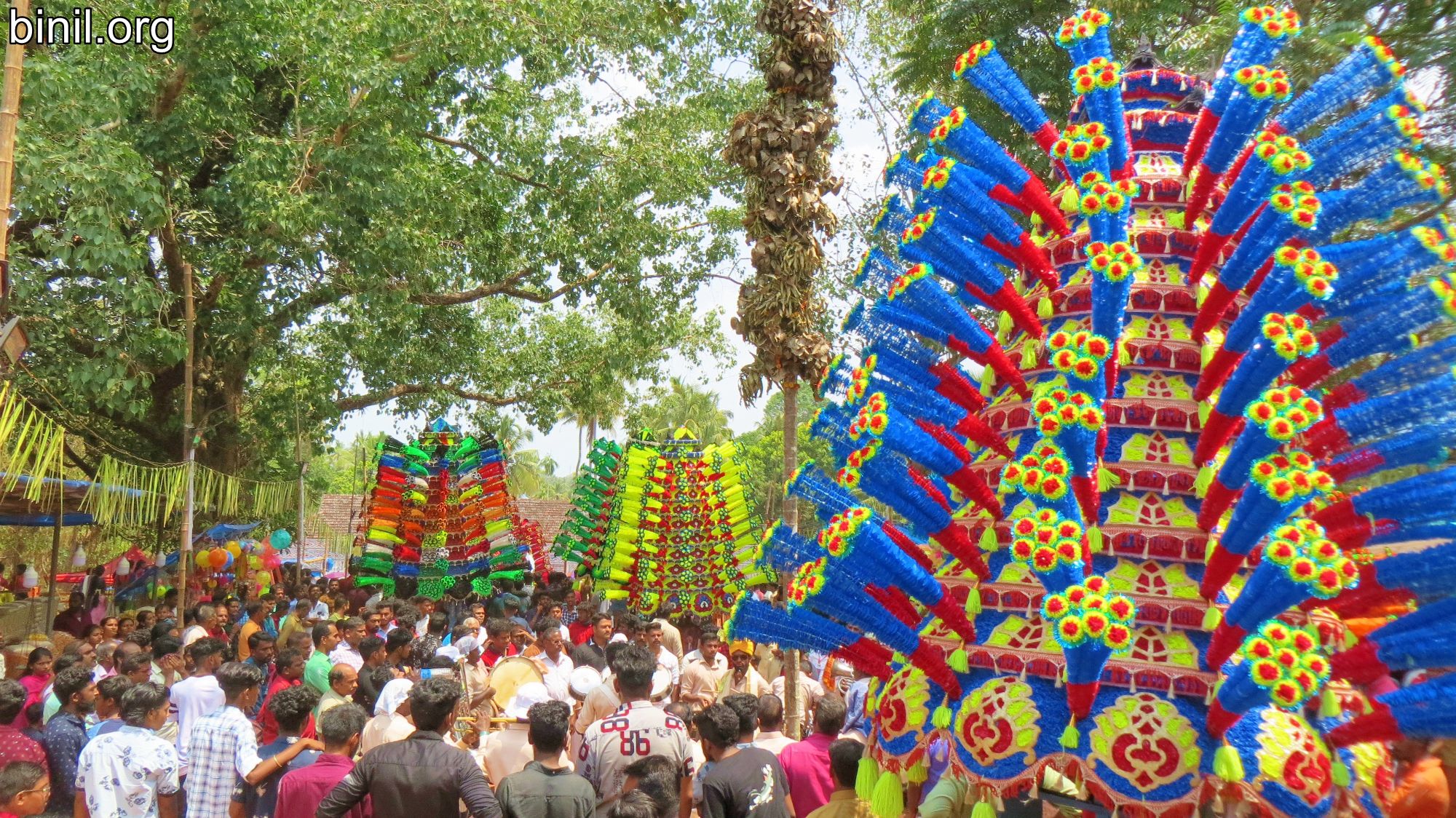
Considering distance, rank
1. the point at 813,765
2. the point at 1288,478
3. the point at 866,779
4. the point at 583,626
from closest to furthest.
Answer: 1. the point at 1288,478
2. the point at 866,779
3. the point at 813,765
4. the point at 583,626

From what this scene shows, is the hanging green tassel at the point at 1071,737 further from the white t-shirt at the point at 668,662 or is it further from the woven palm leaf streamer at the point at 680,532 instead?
the woven palm leaf streamer at the point at 680,532

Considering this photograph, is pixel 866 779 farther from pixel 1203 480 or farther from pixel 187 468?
pixel 187 468

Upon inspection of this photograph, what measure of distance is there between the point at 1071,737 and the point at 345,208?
1340 centimetres

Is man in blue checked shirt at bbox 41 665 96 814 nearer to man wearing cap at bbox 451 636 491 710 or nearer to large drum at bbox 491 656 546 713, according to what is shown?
man wearing cap at bbox 451 636 491 710

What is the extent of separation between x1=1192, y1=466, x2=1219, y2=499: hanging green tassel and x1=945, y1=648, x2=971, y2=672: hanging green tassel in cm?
93

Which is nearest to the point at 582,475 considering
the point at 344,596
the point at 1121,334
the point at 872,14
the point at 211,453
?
the point at 344,596

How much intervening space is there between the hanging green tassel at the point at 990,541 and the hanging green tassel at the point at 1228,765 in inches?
39.9

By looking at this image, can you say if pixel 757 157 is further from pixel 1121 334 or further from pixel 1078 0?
pixel 1078 0

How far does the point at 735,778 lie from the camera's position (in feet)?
16.9

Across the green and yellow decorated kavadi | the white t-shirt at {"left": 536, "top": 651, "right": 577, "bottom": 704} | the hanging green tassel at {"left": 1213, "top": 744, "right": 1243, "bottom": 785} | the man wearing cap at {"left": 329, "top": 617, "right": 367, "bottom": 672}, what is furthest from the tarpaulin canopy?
the hanging green tassel at {"left": 1213, "top": 744, "right": 1243, "bottom": 785}

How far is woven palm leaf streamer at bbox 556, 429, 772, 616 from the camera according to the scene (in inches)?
521

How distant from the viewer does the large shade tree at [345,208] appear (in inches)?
542

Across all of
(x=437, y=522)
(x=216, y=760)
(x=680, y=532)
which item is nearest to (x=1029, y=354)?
(x=216, y=760)

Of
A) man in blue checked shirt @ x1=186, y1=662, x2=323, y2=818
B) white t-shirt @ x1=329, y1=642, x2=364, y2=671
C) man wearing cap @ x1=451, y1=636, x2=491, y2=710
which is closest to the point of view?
man in blue checked shirt @ x1=186, y1=662, x2=323, y2=818
